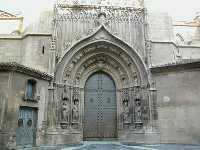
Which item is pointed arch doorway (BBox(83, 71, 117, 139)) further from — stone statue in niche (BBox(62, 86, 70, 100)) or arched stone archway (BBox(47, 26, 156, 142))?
stone statue in niche (BBox(62, 86, 70, 100))

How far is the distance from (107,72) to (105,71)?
0.13 metres

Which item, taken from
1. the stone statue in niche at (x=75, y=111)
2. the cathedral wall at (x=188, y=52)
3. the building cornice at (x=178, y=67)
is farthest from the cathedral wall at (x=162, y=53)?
the stone statue in niche at (x=75, y=111)

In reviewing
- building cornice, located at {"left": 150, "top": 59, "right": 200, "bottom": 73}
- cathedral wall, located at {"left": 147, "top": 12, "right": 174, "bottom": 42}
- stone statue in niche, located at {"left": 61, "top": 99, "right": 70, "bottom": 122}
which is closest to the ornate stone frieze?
cathedral wall, located at {"left": 147, "top": 12, "right": 174, "bottom": 42}

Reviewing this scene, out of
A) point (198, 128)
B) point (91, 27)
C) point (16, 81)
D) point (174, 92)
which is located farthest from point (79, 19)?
point (198, 128)

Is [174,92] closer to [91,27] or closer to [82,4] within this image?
[91,27]

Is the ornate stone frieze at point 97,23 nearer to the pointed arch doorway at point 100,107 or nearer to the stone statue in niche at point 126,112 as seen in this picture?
the pointed arch doorway at point 100,107

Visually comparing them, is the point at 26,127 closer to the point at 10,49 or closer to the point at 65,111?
the point at 65,111

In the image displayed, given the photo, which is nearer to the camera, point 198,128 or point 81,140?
point 198,128

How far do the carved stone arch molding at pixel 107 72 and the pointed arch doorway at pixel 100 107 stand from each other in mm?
355

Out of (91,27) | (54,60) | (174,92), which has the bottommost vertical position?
(174,92)

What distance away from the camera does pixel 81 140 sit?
38.7 feet

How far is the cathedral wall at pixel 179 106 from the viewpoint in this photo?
1023cm

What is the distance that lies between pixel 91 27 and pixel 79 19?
0.86 m

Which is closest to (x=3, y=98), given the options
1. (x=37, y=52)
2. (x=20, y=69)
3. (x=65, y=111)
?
(x=20, y=69)
